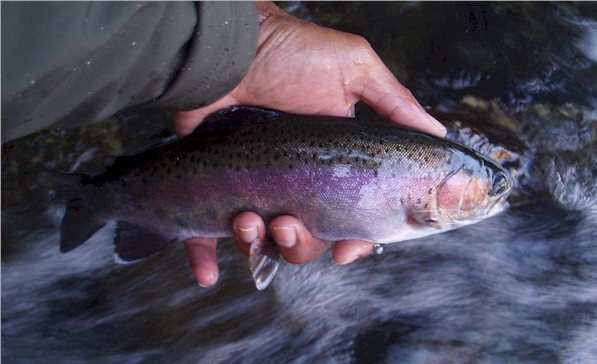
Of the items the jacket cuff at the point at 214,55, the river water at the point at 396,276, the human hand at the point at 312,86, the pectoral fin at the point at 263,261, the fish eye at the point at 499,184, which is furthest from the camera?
the river water at the point at 396,276

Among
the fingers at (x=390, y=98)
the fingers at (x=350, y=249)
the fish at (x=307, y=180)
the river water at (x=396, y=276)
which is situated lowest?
the river water at (x=396, y=276)

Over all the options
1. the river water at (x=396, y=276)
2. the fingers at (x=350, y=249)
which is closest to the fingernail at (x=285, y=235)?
the fingers at (x=350, y=249)

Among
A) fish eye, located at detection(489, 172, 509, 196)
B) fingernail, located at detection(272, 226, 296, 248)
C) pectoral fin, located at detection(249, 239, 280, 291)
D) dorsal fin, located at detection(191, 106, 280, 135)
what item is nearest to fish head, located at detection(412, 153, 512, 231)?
fish eye, located at detection(489, 172, 509, 196)

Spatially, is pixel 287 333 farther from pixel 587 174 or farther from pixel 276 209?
pixel 587 174

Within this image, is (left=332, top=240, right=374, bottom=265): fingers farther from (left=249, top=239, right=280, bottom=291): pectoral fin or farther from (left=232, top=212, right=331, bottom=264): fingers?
(left=249, top=239, right=280, bottom=291): pectoral fin

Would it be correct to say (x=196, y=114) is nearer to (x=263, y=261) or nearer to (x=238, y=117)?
(x=238, y=117)

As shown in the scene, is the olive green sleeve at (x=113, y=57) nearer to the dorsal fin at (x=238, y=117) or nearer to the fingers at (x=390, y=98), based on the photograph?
the dorsal fin at (x=238, y=117)
